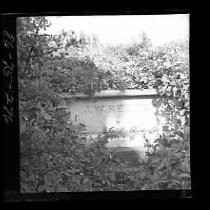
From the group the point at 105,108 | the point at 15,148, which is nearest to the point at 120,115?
the point at 105,108

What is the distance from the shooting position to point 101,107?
2.06 meters

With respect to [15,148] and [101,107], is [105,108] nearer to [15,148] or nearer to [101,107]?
[101,107]

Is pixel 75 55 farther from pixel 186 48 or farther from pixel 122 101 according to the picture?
pixel 186 48

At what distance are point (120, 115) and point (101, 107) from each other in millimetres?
114

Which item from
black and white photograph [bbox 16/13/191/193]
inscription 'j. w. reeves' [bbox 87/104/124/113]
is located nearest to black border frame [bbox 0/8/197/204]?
black and white photograph [bbox 16/13/191/193]

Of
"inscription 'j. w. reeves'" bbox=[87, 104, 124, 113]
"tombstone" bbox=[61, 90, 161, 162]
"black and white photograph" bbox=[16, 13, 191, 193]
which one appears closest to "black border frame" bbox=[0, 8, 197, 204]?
"black and white photograph" bbox=[16, 13, 191, 193]

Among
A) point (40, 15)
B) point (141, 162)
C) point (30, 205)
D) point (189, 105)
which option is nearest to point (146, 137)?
point (141, 162)

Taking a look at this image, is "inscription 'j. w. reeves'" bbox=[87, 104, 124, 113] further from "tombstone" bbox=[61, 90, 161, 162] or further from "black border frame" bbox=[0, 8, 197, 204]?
"black border frame" bbox=[0, 8, 197, 204]

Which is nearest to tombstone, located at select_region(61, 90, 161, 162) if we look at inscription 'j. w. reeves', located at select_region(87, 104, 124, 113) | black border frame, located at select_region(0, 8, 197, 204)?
inscription 'j. w. reeves', located at select_region(87, 104, 124, 113)

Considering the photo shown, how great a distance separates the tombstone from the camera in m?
2.06

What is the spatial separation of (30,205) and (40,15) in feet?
3.36

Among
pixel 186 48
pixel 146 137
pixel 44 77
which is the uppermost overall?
pixel 186 48

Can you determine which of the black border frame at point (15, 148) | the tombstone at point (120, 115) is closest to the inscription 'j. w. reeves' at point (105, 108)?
the tombstone at point (120, 115)

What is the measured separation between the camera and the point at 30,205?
2037mm
